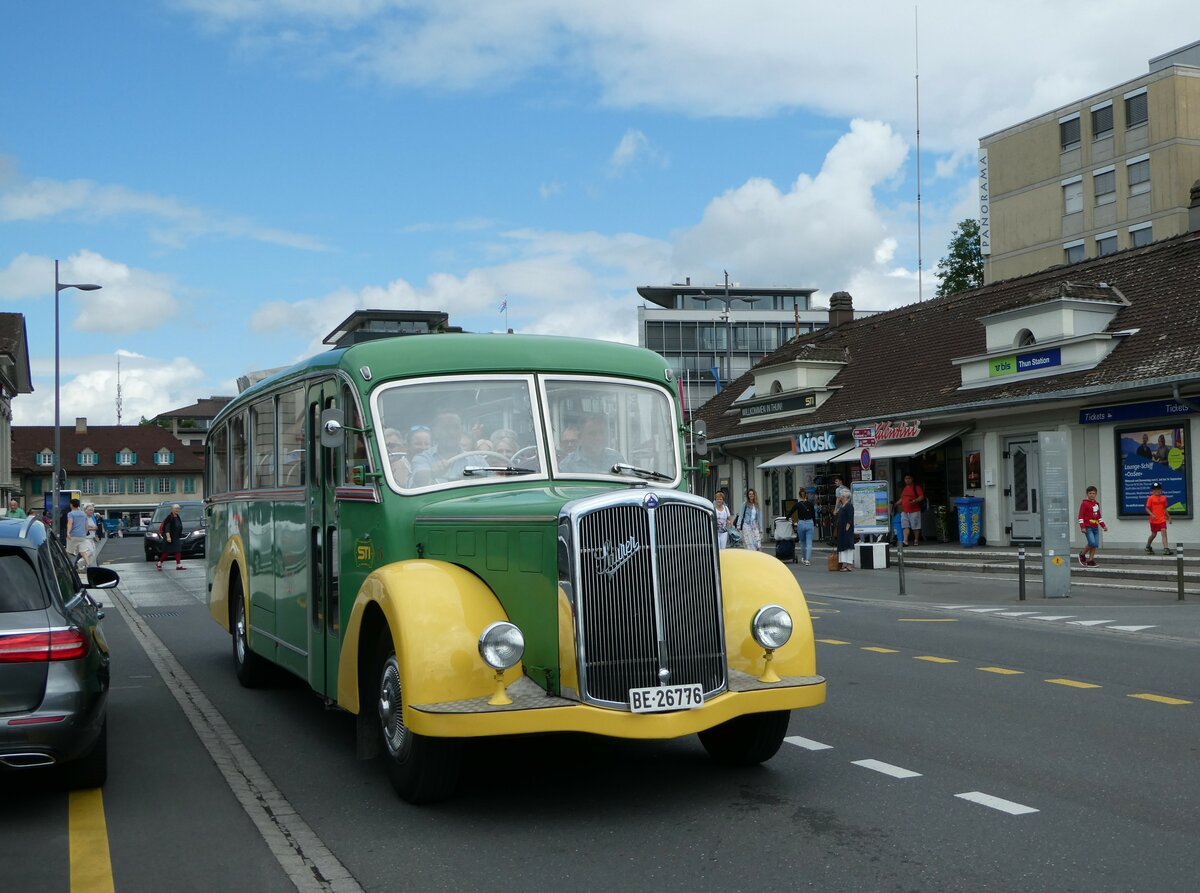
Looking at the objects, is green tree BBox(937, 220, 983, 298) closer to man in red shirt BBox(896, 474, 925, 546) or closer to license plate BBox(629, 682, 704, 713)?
man in red shirt BBox(896, 474, 925, 546)

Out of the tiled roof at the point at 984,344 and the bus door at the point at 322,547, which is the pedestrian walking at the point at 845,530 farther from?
the bus door at the point at 322,547

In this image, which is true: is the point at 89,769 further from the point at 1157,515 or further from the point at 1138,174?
the point at 1138,174

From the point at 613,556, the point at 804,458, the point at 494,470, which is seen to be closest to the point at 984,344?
the point at 804,458

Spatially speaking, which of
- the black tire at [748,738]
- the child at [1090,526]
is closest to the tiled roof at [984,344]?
the child at [1090,526]

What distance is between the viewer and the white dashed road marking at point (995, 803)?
6312 mm

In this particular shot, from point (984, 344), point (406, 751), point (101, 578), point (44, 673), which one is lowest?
point (406, 751)

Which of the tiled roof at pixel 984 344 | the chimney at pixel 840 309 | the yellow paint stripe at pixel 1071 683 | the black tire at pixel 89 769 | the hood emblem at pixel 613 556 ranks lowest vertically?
the yellow paint stripe at pixel 1071 683

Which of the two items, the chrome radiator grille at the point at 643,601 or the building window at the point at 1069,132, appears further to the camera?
the building window at the point at 1069,132

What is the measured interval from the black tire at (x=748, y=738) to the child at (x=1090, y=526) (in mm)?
18028

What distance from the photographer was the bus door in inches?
319

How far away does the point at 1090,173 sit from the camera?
194 feet

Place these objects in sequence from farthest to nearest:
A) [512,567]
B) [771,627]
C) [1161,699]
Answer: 1. [1161,699]
2. [771,627]
3. [512,567]

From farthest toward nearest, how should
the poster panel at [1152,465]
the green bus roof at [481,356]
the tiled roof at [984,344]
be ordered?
the tiled roof at [984,344]
the poster panel at [1152,465]
the green bus roof at [481,356]

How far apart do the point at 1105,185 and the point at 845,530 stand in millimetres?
38443
